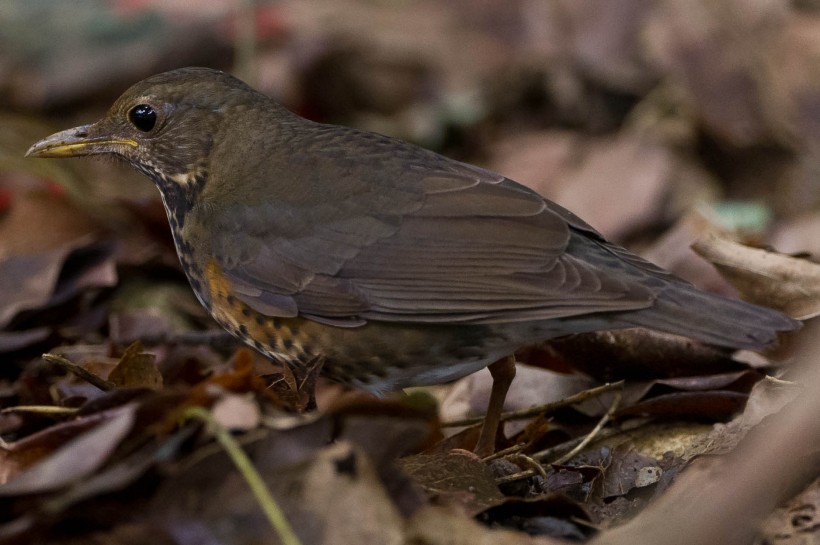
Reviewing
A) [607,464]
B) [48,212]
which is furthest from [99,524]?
[48,212]

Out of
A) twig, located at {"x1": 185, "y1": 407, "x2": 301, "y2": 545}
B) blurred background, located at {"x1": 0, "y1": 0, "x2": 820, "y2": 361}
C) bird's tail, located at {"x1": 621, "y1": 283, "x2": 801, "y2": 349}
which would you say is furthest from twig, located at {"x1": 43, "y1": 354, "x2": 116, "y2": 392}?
bird's tail, located at {"x1": 621, "y1": 283, "x2": 801, "y2": 349}

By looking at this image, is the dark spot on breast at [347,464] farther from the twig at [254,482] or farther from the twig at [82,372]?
the twig at [82,372]

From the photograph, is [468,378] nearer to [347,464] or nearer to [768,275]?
[768,275]

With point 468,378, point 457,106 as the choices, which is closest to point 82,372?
point 468,378

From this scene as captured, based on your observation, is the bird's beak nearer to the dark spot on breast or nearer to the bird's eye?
the bird's eye

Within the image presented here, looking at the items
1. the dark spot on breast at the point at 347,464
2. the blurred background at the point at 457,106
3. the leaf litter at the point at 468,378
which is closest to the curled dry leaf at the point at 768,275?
the leaf litter at the point at 468,378
